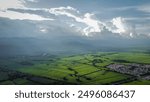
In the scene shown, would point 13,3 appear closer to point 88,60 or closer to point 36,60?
point 36,60

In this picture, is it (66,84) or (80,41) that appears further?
(80,41)

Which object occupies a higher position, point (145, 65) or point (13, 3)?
point (13, 3)

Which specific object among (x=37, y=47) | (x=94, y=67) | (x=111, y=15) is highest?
(x=111, y=15)

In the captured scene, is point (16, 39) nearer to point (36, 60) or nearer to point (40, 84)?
point (36, 60)

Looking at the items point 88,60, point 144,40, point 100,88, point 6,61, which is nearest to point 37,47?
point 6,61

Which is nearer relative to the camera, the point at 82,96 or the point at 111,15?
the point at 82,96

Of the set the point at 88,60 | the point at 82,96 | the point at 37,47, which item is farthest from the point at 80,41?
the point at 82,96
